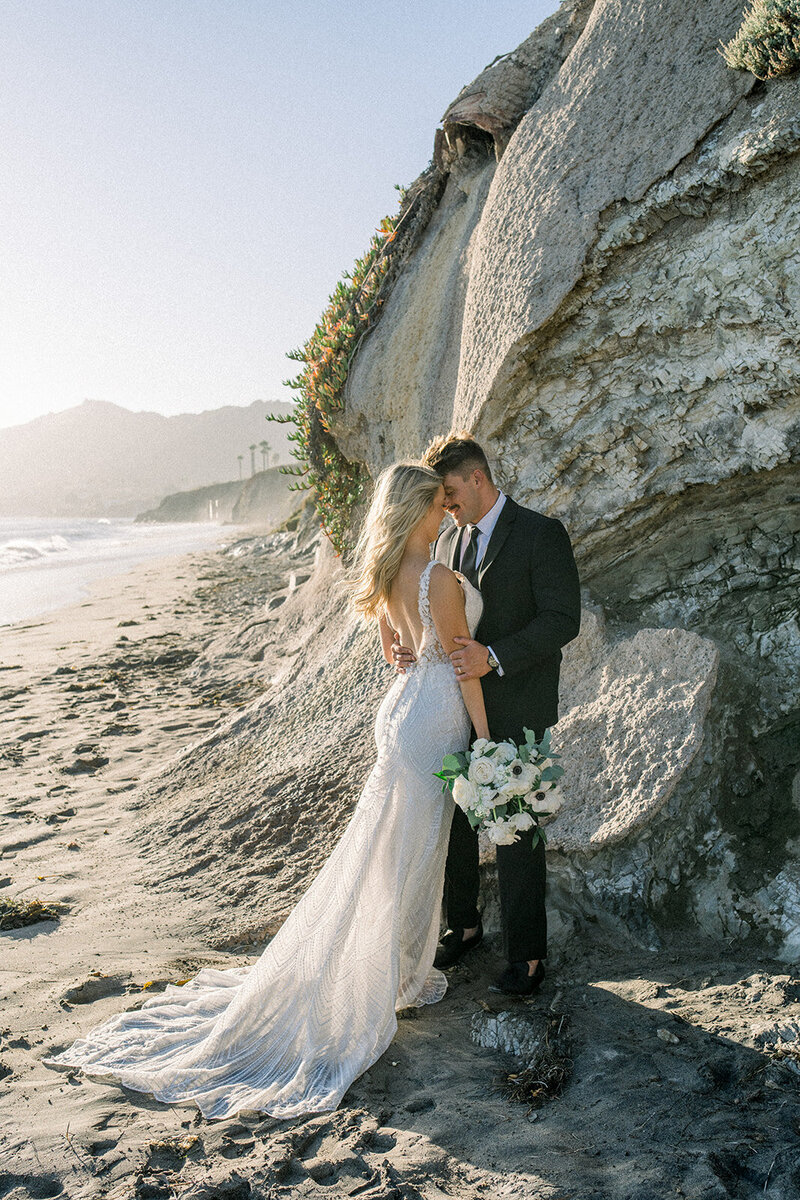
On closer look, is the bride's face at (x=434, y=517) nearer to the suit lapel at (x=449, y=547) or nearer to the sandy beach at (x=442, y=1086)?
the suit lapel at (x=449, y=547)

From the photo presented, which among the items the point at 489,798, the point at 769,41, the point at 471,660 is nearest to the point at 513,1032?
the point at 489,798

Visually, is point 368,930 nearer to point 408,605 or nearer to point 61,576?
point 408,605

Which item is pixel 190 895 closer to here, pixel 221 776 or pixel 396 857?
pixel 221 776

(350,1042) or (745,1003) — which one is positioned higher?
(745,1003)

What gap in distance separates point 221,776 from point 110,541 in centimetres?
4677

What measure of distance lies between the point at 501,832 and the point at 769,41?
13.6 feet

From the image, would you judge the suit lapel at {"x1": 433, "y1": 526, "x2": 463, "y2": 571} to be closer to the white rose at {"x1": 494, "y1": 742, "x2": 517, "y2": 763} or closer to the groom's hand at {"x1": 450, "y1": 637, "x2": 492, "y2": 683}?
the groom's hand at {"x1": 450, "y1": 637, "x2": 492, "y2": 683}

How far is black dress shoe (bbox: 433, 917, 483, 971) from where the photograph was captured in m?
4.26

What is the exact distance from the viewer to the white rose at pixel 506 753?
3.61m

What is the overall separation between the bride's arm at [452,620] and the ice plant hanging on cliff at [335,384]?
15.7 feet

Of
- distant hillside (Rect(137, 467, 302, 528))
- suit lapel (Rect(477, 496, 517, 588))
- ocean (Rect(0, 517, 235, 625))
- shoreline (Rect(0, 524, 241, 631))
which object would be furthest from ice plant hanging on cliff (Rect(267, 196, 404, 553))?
distant hillside (Rect(137, 467, 302, 528))

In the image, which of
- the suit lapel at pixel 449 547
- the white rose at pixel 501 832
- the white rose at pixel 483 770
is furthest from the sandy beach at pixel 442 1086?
the suit lapel at pixel 449 547

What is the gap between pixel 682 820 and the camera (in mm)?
4230

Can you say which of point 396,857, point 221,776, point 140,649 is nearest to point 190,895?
point 221,776
